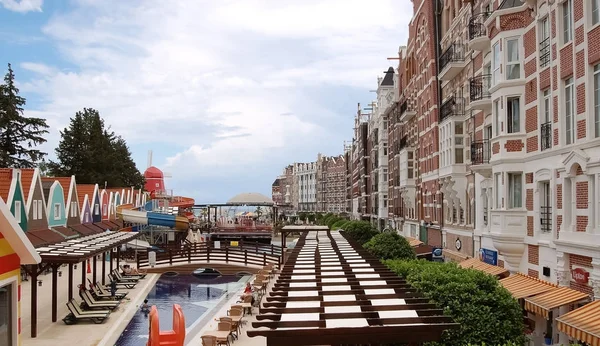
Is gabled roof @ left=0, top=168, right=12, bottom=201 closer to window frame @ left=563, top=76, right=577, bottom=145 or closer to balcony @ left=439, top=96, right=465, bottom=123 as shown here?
balcony @ left=439, top=96, right=465, bottom=123

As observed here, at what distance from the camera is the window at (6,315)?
9.54m

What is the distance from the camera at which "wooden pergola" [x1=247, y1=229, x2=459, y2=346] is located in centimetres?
820

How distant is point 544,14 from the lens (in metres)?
17.4

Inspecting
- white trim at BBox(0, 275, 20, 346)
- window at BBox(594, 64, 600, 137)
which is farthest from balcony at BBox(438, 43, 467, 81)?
white trim at BBox(0, 275, 20, 346)

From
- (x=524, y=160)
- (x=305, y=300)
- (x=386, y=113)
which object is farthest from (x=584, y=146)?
(x=386, y=113)

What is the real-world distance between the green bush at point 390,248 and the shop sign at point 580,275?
11372 mm

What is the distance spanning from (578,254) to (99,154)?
63.8 metres

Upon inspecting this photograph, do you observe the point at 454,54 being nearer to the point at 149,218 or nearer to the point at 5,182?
the point at 5,182

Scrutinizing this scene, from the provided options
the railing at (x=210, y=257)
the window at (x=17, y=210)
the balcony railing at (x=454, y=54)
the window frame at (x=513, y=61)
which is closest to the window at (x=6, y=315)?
the window frame at (x=513, y=61)

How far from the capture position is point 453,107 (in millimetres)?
29188

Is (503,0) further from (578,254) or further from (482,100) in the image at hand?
(578,254)

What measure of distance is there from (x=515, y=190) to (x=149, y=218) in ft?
142

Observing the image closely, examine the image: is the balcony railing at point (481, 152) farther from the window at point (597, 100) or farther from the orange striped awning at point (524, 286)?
the window at point (597, 100)

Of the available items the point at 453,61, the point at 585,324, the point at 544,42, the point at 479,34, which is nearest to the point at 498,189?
the point at 544,42
